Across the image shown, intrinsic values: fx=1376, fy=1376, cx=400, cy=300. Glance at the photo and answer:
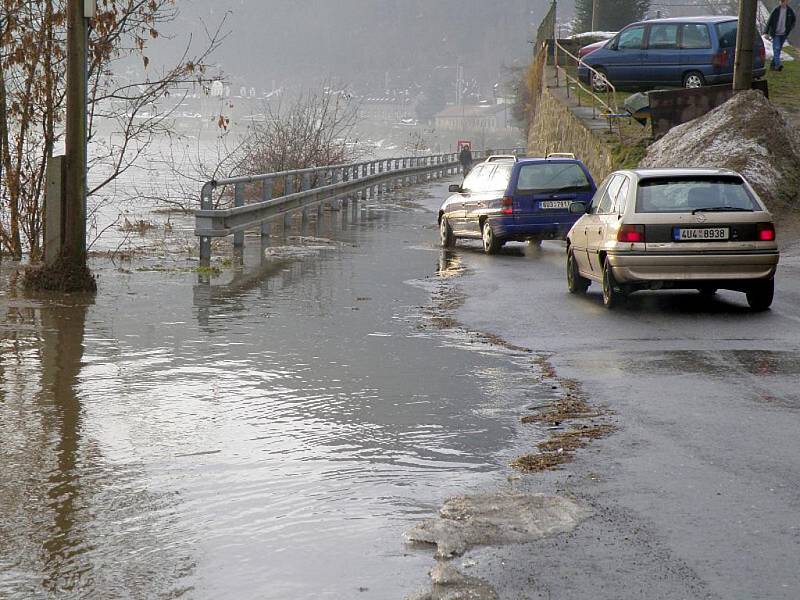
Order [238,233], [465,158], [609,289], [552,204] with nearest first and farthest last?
[609,289], [238,233], [552,204], [465,158]

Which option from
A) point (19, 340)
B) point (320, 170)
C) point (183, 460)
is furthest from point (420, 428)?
point (320, 170)

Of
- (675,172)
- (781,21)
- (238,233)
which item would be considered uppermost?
(781,21)

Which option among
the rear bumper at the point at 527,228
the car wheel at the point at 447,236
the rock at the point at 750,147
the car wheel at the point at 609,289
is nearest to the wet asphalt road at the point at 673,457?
the car wheel at the point at 609,289

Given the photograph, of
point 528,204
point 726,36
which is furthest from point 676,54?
point 528,204

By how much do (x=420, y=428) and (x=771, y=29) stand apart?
3181 cm

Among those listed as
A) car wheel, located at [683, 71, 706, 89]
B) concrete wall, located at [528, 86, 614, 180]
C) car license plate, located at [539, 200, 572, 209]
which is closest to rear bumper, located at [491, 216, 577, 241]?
car license plate, located at [539, 200, 572, 209]

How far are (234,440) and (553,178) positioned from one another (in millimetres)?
15701

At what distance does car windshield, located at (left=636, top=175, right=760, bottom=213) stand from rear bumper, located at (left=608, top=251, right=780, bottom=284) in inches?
20.5

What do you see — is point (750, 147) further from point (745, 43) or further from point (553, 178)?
point (553, 178)

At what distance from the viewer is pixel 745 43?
26484 millimetres

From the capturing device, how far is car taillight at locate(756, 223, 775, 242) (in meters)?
13.6

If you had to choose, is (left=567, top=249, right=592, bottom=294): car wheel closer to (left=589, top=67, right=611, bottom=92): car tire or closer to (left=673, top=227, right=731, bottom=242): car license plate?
(left=673, top=227, right=731, bottom=242): car license plate

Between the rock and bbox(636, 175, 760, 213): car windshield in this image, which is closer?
bbox(636, 175, 760, 213): car windshield

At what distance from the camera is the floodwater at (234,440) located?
5141mm
